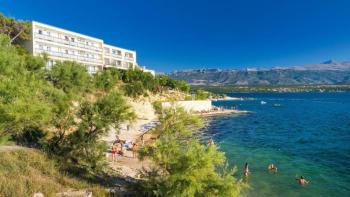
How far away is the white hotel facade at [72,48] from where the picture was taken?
63.3 meters

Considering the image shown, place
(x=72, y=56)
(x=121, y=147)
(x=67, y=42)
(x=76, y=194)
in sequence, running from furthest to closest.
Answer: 1. (x=72, y=56)
2. (x=67, y=42)
3. (x=121, y=147)
4. (x=76, y=194)

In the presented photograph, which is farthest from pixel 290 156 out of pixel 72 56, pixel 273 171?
pixel 72 56

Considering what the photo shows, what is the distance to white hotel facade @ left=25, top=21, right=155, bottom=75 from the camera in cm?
6328

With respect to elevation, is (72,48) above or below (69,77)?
Result: above

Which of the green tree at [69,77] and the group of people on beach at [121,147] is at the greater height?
the green tree at [69,77]

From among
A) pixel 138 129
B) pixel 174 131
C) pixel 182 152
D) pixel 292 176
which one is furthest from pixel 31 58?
pixel 292 176

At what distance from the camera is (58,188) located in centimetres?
1723

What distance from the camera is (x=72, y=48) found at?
7088cm

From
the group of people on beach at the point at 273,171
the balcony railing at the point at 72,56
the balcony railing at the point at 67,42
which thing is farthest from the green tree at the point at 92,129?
the balcony railing at the point at 67,42

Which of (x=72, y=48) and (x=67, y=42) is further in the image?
(x=72, y=48)

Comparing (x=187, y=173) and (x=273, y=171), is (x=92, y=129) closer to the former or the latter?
(x=187, y=173)

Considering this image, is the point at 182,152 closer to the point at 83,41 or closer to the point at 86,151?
the point at 86,151

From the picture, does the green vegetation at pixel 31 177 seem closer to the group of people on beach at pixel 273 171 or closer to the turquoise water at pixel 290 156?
the turquoise water at pixel 290 156

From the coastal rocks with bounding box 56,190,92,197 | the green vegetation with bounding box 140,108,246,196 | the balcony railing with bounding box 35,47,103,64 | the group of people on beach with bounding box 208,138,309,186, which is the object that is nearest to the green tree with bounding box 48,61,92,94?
the balcony railing with bounding box 35,47,103,64
